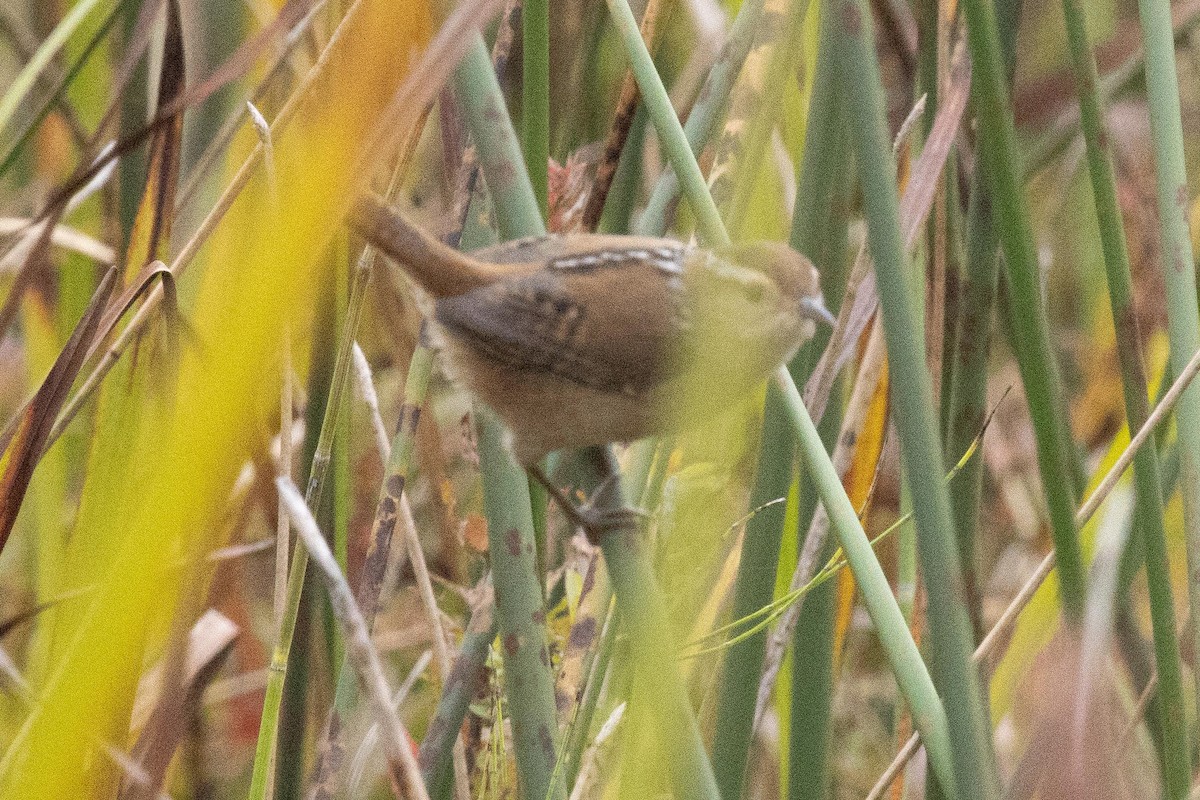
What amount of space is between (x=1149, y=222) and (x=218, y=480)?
6.03 feet

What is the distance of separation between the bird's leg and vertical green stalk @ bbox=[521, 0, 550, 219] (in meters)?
0.30

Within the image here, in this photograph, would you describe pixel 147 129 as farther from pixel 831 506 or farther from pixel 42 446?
pixel 831 506

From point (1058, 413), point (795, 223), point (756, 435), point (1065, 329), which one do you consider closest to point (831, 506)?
point (1058, 413)

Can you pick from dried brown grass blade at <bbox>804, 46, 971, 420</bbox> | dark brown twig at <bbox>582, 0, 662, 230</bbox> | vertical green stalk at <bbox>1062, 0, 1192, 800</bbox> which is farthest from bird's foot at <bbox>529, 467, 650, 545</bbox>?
vertical green stalk at <bbox>1062, 0, 1192, 800</bbox>

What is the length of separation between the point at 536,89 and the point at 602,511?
0.41 meters

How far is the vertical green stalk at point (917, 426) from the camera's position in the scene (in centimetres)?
81

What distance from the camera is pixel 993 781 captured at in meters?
0.85

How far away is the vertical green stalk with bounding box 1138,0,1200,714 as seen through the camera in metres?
1.08

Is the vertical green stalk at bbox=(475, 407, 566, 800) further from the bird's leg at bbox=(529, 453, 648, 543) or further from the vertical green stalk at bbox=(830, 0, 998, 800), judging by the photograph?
the vertical green stalk at bbox=(830, 0, 998, 800)

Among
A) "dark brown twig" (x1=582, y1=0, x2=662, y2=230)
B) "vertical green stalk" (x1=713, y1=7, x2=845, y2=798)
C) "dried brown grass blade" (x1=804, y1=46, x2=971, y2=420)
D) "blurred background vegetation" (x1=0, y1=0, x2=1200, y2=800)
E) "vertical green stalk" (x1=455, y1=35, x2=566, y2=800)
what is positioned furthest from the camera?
"dark brown twig" (x1=582, y1=0, x2=662, y2=230)

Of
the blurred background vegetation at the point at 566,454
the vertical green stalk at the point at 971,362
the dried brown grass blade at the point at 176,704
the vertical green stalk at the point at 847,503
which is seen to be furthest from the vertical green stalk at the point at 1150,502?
the dried brown grass blade at the point at 176,704

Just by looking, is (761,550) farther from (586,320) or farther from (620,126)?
(620,126)

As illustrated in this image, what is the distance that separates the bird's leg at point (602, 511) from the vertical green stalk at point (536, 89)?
30 centimetres

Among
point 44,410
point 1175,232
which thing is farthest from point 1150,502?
point 44,410
